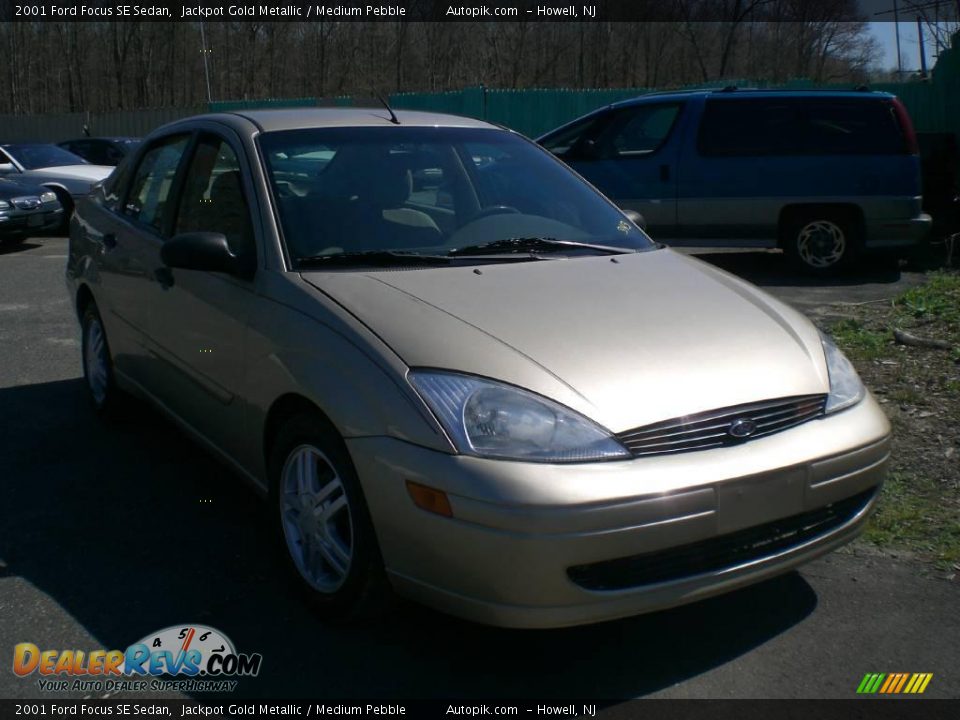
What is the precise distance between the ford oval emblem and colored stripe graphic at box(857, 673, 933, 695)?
0.82 metres

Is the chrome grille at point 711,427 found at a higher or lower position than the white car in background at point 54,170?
lower

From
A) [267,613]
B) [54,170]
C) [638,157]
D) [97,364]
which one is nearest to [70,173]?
[54,170]

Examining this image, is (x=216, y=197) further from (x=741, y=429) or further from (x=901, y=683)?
(x=901, y=683)

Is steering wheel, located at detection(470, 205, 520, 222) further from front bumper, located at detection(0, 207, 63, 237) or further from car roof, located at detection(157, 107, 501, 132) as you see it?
front bumper, located at detection(0, 207, 63, 237)

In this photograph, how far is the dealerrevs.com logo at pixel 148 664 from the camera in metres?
3.06

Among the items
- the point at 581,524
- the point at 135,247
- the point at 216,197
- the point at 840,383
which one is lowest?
the point at 581,524

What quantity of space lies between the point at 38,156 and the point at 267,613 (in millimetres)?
15249

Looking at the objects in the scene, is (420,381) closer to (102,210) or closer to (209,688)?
(209,688)

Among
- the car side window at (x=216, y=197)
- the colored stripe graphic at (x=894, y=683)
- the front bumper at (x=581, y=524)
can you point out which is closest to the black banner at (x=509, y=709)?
the colored stripe graphic at (x=894, y=683)

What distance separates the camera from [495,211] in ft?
14.3

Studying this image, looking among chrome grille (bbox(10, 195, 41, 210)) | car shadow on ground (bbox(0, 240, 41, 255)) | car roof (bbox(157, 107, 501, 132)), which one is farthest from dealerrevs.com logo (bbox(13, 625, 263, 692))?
chrome grille (bbox(10, 195, 41, 210))

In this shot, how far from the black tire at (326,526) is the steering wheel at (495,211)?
1.35 meters

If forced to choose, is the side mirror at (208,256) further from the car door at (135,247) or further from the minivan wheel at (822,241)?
the minivan wheel at (822,241)

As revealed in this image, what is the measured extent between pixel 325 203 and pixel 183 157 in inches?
43.4
